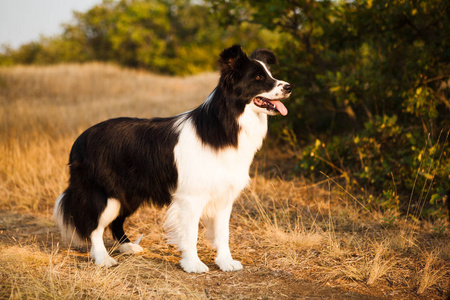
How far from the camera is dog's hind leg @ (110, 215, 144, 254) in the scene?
4219mm

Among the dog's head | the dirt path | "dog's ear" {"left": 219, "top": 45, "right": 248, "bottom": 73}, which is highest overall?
"dog's ear" {"left": 219, "top": 45, "right": 248, "bottom": 73}

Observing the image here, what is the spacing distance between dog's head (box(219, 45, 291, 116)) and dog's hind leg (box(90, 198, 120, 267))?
5.05ft

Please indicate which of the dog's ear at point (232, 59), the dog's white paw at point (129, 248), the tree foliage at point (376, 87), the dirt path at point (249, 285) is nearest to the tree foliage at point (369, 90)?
the tree foliage at point (376, 87)

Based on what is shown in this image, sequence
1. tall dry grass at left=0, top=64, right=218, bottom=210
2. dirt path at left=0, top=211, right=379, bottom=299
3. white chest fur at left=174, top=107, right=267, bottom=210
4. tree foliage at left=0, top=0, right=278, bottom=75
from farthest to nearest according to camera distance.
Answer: tree foliage at left=0, top=0, right=278, bottom=75 < tall dry grass at left=0, top=64, right=218, bottom=210 < white chest fur at left=174, top=107, right=267, bottom=210 < dirt path at left=0, top=211, right=379, bottom=299

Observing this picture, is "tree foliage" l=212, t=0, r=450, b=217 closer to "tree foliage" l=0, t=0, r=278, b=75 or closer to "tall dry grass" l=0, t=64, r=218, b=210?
"tall dry grass" l=0, t=64, r=218, b=210

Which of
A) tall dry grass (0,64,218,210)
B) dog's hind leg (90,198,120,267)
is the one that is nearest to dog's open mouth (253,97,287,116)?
dog's hind leg (90,198,120,267)

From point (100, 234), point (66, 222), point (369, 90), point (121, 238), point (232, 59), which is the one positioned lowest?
point (121, 238)

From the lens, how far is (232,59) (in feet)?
11.2

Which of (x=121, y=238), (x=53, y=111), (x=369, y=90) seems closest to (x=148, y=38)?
(x=53, y=111)

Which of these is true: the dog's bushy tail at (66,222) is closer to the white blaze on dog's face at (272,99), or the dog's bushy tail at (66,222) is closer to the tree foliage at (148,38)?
the white blaze on dog's face at (272,99)

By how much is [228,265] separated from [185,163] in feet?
3.38

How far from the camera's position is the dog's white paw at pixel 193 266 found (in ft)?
11.9

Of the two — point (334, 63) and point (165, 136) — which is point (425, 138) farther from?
point (165, 136)

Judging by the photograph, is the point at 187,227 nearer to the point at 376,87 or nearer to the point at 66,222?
the point at 66,222
